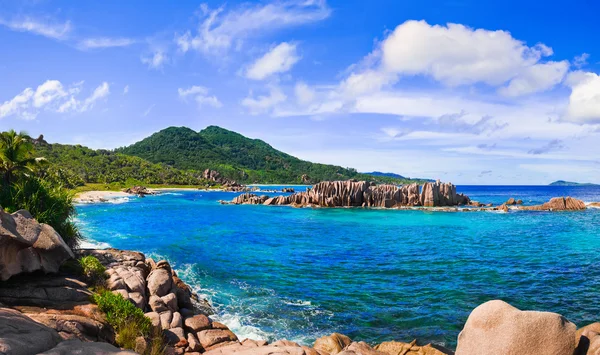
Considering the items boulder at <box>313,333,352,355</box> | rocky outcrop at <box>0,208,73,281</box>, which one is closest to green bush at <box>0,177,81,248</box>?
rocky outcrop at <box>0,208,73,281</box>

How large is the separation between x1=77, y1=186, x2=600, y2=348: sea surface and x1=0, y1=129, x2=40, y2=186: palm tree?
14728 millimetres

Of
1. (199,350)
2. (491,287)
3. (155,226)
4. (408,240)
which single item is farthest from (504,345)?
(155,226)

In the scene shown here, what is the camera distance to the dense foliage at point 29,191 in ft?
77.4

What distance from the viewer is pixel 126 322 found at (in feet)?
48.7

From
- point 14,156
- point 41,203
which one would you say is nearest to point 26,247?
point 41,203

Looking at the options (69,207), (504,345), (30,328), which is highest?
(69,207)

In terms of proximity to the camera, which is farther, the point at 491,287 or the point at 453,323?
the point at 491,287

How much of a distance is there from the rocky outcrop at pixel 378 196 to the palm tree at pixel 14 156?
87084 millimetres

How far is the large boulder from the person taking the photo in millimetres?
12133

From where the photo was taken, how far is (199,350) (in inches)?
631

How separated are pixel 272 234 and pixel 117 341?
4212 cm

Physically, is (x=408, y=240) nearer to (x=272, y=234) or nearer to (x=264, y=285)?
(x=272, y=234)

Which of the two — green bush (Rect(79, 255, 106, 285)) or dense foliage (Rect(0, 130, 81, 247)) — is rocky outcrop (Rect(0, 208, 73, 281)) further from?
dense foliage (Rect(0, 130, 81, 247))

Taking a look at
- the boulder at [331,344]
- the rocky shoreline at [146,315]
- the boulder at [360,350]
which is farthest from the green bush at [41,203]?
the boulder at [360,350]
